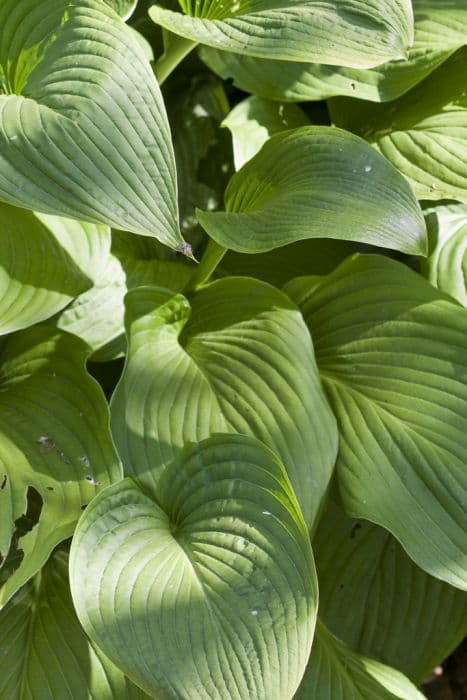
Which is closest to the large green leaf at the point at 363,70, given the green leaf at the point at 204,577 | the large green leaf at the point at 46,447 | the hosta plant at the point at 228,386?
the hosta plant at the point at 228,386

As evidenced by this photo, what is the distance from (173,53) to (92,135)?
452mm

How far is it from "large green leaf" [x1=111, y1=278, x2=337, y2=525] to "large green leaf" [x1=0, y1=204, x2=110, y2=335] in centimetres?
9

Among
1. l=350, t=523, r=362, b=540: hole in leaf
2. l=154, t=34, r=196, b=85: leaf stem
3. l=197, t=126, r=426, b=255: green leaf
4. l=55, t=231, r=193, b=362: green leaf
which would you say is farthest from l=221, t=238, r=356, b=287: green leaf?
l=350, t=523, r=362, b=540: hole in leaf

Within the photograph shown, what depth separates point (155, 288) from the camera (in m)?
1.25

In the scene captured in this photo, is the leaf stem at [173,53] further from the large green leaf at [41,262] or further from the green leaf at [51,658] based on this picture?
the green leaf at [51,658]

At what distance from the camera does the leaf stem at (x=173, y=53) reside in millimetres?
1373

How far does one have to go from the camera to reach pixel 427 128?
4.80 ft

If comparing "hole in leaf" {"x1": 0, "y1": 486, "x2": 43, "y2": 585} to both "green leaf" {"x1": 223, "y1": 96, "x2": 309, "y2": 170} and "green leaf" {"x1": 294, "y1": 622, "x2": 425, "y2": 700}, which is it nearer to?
"green leaf" {"x1": 294, "y1": 622, "x2": 425, "y2": 700}

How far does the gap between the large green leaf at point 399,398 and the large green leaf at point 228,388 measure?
0.08 metres

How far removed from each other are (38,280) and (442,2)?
89 centimetres

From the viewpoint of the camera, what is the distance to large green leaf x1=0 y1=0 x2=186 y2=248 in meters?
0.98

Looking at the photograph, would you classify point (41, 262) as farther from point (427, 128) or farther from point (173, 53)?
point (427, 128)

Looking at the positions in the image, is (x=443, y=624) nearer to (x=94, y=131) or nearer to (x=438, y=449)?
(x=438, y=449)

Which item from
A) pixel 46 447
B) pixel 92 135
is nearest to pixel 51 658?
pixel 46 447
